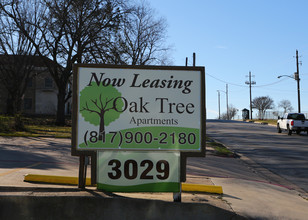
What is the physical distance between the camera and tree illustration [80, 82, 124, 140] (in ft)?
18.2

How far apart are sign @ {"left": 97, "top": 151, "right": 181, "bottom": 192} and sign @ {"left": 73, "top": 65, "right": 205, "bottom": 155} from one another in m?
0.13

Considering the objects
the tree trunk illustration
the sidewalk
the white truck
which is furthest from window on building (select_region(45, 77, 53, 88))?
the tree trunk illustration

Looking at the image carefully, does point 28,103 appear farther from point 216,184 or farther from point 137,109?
point 137,109

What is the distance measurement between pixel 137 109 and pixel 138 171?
0.97 metres

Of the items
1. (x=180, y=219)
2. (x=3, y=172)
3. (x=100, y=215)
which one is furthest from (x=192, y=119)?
(x=3, y=172)

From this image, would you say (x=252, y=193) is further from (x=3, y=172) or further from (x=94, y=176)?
(x=3, y=172)

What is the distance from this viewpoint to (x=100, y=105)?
18.3 feet

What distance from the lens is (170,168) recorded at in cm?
549

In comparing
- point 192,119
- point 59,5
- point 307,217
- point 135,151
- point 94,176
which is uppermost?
point 59,5

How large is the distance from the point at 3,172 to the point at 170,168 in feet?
13.6

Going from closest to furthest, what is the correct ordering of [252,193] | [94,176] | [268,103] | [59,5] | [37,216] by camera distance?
[37,216]
[94,176]
[252,193]
[59,5]
[268,103]

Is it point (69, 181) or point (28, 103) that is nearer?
point (69, 181)

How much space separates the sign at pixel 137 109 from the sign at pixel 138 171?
13cm

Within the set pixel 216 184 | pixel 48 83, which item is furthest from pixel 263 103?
pixel 216 184
